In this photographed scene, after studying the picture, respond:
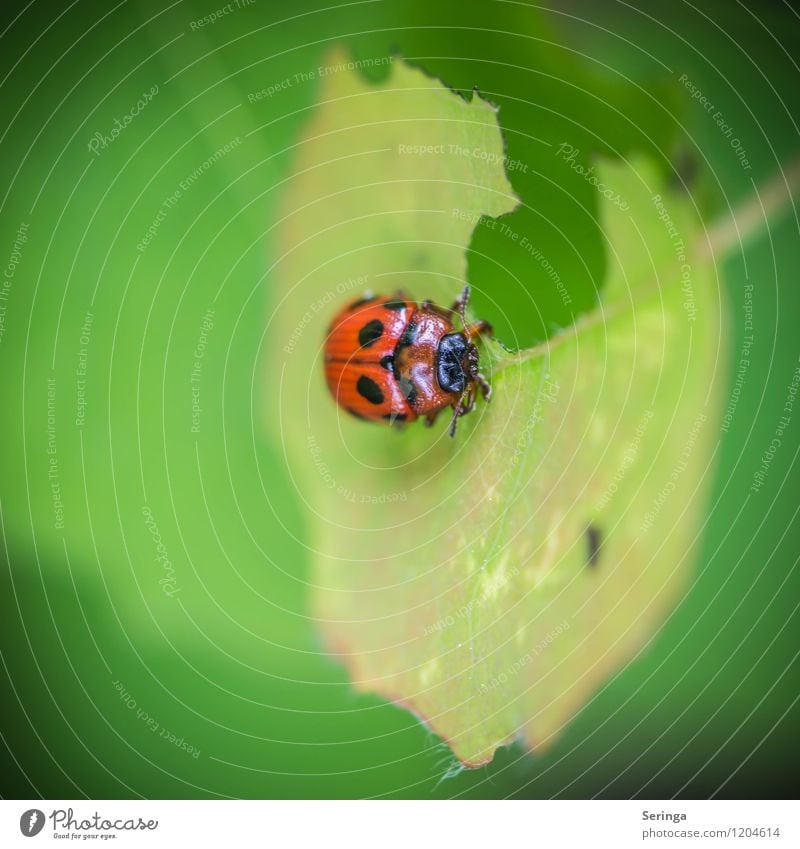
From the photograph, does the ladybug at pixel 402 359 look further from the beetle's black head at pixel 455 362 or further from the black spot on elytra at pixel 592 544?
the black spot on elytra at pixel 592 544

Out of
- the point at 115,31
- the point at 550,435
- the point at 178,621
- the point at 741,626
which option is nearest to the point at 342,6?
the point at 115,31

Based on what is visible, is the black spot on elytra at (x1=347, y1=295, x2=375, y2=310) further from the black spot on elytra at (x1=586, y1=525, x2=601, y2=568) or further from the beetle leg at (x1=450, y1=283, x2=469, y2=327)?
the black spot on elytra at (x1=586, y1=525, x2=601, y2=568)

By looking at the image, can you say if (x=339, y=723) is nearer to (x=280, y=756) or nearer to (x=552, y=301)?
(x=280, y=756)

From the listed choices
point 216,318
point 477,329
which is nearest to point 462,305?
point 477,329

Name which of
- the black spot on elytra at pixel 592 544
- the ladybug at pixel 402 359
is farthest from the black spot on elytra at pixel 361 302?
the black spot on elytra at pixel 592 544

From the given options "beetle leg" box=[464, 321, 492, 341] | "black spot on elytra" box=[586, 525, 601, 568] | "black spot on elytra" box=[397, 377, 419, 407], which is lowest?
"black spot on elytra" box=[586, 525, 601, 568]

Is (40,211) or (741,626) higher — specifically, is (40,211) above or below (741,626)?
above

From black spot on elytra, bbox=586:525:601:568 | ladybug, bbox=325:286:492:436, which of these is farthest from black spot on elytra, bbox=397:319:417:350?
black spot on elytra, bbox=586:525:601:568
